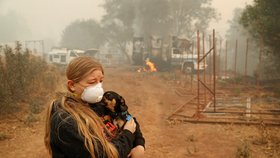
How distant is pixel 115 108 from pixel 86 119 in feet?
1.05

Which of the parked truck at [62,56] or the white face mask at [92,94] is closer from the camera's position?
the white face mask at [92,94]

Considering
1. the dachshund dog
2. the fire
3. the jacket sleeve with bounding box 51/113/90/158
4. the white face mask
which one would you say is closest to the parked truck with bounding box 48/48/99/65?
the fire

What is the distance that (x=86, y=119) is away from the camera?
6.06 ft

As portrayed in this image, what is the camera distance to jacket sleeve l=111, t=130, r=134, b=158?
6.30 feet

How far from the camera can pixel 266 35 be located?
15.8 metres

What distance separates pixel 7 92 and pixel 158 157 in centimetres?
569

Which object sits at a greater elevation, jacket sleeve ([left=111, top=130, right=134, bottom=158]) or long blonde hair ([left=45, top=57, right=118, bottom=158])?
long blonde hair ([left=45, top=57, right=118, bottom=158])

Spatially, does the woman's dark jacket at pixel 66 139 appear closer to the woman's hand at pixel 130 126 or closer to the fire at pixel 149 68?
the woman's hand at pixel 130 126

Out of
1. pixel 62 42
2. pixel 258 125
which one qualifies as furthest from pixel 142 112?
pixel 62 42

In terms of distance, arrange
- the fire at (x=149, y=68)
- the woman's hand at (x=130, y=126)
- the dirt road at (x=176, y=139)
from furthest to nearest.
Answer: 1. the fire at (x=149, y=68)
2. the dirt road at (x=176, y=139)
3. the woman's hand at (x=130, y=126)

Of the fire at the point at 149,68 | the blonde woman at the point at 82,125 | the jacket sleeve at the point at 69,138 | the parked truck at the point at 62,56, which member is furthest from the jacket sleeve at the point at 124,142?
the parked truck at the point at 62,56

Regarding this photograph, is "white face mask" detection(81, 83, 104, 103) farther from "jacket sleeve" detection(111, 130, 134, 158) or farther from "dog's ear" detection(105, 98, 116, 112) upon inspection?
"jacket sleeve" detection(111, 130, 134, 158)

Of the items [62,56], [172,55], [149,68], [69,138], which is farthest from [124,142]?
[62,56]

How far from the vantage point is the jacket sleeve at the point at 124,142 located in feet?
6.30
